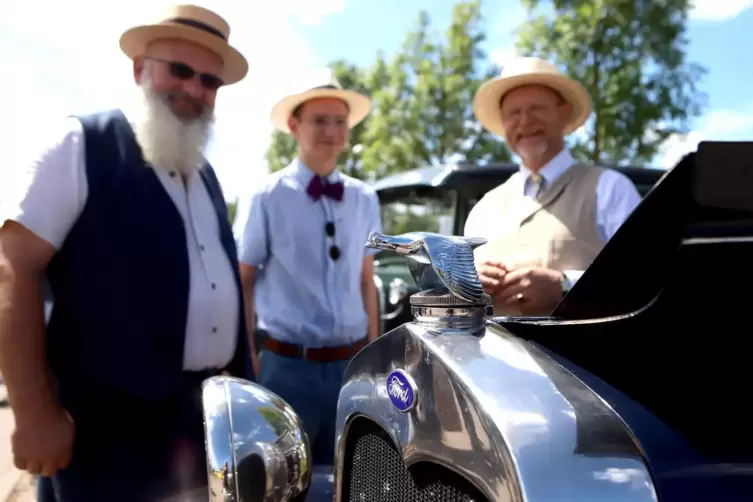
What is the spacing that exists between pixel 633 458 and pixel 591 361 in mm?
173

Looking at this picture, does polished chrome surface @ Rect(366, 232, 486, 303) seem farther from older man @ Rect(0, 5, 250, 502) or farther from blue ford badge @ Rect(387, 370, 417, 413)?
older man @ Rect(0, 5, 250, 502)

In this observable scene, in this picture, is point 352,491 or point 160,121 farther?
point 160,121

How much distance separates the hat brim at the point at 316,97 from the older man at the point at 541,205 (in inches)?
31.7

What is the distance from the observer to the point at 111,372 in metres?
1.62

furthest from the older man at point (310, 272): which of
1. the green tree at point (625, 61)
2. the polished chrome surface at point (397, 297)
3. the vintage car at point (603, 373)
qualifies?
the green tree at point (625, 61)

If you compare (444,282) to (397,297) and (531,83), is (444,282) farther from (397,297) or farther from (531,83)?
(397,297)

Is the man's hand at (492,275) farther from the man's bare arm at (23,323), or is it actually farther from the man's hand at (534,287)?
the man's bare arm at (23,323)

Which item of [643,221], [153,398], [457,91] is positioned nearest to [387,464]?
[643,221]

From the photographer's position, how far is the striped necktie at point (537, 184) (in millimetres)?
2215

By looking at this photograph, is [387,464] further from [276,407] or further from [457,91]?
[457,91]

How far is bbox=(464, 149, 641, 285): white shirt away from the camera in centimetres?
200

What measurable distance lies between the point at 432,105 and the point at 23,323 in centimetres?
1585

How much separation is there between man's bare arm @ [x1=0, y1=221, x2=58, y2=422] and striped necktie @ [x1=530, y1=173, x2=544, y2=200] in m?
1.61

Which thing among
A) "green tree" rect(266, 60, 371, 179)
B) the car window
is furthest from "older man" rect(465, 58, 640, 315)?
"green tree" rect(266, 60, 371, 179)
